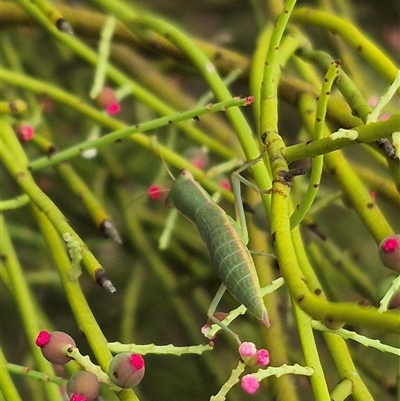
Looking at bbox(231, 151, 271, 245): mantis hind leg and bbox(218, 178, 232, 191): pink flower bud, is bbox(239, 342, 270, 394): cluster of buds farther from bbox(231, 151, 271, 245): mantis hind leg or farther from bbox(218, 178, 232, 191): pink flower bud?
bbox(218, 178, 232, 191): pink flower bud

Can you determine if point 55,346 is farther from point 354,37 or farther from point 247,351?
point 354,37

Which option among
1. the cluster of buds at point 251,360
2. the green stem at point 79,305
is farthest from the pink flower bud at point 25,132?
the cluster of buds at point 251,360

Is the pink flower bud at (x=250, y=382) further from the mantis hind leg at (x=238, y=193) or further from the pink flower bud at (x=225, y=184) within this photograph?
the pink flower bud at (x=225, y=184)

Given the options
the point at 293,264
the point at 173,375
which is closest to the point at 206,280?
the point at 173,375

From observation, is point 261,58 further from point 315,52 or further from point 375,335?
point 375,335

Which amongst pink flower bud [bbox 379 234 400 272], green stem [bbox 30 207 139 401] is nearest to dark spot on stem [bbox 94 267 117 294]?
green stem [bbox 30 207 139 401]

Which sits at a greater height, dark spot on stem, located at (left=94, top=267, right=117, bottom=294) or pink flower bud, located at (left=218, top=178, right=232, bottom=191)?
pink flower bud, located at (left=218, top=178, right=232, bottom=191)
